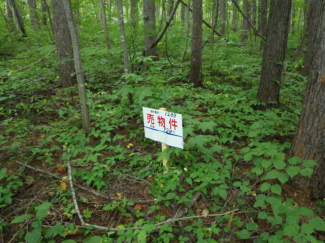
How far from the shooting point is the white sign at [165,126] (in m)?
2.49

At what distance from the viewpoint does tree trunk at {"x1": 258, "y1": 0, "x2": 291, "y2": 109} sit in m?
4.01

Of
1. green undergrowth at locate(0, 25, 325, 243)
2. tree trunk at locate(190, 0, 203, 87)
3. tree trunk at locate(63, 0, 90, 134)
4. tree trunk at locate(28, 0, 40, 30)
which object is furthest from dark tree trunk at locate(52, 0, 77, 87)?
tree trunk at locate(28, 0, 40, 30)

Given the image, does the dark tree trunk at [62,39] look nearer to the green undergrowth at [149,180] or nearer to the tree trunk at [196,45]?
the green undergrowth at [149,180]

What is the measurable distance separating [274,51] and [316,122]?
2402 mm

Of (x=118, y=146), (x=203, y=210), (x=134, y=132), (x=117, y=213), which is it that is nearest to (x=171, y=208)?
(x=203, y=210)

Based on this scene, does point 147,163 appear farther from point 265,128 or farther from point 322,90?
point 322,90

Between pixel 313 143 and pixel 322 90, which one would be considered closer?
pixel 322 90

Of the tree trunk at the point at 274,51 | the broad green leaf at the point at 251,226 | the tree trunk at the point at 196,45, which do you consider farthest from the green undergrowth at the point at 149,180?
the tree trunk at the point at 196,45

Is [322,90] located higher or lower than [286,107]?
higher

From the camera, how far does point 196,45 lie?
19.2 ft

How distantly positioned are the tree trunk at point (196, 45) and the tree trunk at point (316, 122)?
3.82m

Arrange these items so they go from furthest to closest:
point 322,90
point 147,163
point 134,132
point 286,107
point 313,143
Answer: point 286,107 → point 134,132 → point 147,163 → point 313,143 → point 322,90

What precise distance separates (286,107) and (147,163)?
135 inches

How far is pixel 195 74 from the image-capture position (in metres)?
6.05
